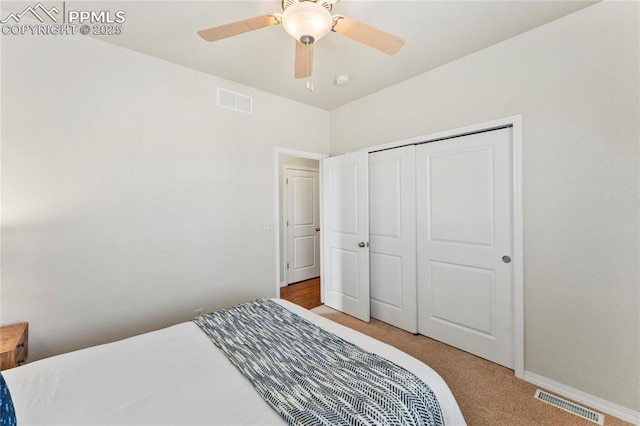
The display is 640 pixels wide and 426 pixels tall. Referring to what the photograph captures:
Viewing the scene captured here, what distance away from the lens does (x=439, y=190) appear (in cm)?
258

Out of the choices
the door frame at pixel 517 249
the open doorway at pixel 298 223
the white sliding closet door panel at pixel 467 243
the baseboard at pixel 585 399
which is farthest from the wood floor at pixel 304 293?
the baseboard at pixel 585 399

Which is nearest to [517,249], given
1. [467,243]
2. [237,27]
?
[467,243]

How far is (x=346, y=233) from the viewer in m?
3.32

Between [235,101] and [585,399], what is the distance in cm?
368

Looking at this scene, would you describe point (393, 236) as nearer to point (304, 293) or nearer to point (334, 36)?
point (304, 293)

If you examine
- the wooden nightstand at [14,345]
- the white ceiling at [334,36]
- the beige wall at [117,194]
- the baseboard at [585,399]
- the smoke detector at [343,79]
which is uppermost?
the white ceiling at [334,36]

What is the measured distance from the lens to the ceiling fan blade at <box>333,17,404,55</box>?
1.47 meters

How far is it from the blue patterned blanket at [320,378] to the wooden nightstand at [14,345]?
953mm

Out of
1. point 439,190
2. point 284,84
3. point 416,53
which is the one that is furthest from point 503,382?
point 284,84

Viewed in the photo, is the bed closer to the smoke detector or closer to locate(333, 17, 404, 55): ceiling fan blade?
locate(333, 17, 404, 55): ceiling fan blade

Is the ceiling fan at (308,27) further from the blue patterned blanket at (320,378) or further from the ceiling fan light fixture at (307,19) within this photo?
the blue patterned blanket at (320,378)

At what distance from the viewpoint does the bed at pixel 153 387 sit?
973 millimetres

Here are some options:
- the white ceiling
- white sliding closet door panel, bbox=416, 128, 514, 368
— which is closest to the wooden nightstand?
the white ceiling

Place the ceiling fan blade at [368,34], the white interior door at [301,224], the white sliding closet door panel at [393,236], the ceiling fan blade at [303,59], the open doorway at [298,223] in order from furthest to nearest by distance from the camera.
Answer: the white interior door at [301,224] → the open doorway at [298,223] → the white sliding closet door panel at [393,236] → the ceiling fan blade at [303,59] → the ceiling fan blade at [368,34]
